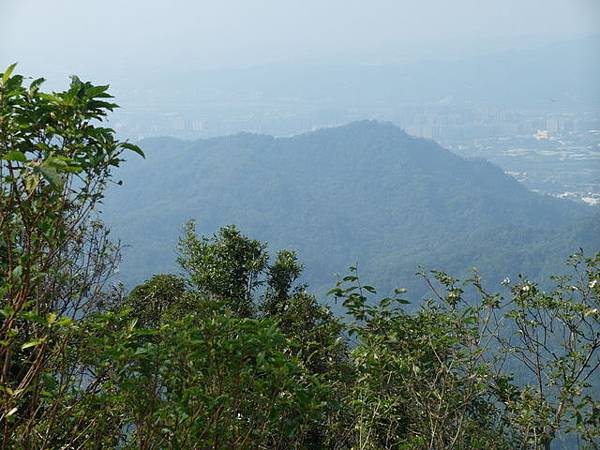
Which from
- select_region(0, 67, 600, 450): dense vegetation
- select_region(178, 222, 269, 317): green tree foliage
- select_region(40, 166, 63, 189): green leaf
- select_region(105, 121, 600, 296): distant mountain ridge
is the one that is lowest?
select_region(105, 121, 600, 296): distant mountain ridge

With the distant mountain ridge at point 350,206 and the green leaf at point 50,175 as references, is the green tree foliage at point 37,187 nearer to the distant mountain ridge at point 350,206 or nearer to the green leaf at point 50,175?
the green leaf at point 50,175

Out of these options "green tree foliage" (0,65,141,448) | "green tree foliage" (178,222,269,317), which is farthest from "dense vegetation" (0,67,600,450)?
"green tree foliage" (178,222,269,317)

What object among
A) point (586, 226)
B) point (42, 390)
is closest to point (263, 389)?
point (42, 390)

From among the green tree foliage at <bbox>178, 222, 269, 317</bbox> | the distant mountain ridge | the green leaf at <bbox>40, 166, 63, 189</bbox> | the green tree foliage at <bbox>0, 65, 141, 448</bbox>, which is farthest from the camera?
the distant mountain ridge

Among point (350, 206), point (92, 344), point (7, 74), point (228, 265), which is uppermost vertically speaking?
point (7, 74)

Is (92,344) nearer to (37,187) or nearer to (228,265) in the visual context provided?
(37,187)

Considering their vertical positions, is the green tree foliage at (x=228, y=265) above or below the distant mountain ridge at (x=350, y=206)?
above

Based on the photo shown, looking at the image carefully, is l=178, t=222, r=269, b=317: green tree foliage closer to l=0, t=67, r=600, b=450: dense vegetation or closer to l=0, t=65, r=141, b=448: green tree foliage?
l=0, t=67, r=600, b=450: dense vegetation

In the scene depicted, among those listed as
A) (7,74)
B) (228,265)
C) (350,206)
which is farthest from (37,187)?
(350,206)

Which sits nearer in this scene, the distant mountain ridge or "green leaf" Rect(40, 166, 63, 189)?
"green leaf" Rect(40, 166, 63, 189)

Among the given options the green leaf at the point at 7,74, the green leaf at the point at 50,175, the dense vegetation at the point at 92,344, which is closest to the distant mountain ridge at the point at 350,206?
the dense vegetation at the point at 92,344
